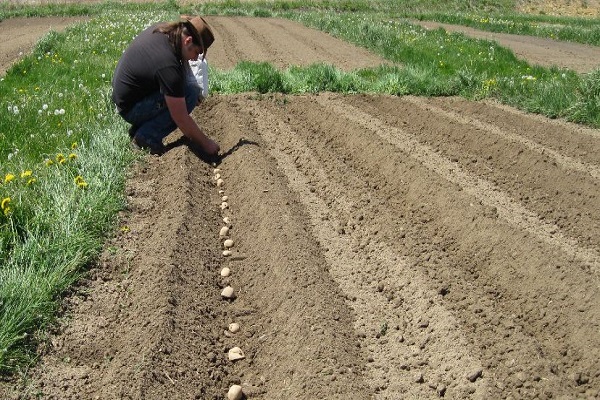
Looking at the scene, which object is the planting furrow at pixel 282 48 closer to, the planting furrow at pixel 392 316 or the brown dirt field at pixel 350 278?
the brown dirt field at pixel 350 278

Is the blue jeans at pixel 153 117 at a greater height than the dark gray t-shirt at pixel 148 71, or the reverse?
the dark gray t-shirt at pixel 148 71

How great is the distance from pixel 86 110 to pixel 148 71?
73.1 inches

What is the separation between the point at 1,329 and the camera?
306cm

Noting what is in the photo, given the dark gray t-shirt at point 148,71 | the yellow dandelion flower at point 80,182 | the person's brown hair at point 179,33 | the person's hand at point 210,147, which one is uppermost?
the person's brown hair at point 179,33

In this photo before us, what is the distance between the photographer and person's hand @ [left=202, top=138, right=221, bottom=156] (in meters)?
6.08

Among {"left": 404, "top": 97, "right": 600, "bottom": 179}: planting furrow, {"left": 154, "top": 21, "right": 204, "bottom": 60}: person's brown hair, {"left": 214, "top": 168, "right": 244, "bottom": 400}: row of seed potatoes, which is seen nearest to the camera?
{"left": 214, "top": 168, "right": 244, "bottom": 400}: row of seed potatoes

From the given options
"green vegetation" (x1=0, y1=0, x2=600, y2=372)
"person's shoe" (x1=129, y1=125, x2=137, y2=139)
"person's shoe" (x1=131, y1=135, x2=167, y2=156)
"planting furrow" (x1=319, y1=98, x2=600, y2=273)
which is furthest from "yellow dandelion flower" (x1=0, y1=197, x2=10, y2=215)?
"planting furrow" (x1=319, y1=98, x2=600, y2=273)

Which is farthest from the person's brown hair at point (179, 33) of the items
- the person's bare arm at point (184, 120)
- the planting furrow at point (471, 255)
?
the planting furrow at point (471, 255)

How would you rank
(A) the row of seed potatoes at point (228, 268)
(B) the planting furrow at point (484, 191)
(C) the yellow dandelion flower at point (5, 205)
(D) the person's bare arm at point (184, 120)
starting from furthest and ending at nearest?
(D) the person's bare arm at point (184, 120)
(B) the planting furrow at point (484, 191)
(C) the yellow dandelion flower at point (5, 205)
(A) the row of seed potatoes at point (228, 268)

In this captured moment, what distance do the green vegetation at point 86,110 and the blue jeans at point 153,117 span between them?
0.79 ft

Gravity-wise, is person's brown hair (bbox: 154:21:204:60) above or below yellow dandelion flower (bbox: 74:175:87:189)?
above

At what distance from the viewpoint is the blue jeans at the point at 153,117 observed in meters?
6.02

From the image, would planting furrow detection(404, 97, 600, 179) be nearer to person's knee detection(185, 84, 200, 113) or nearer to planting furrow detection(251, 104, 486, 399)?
planting furrow detection(251, 104, 486, 399)

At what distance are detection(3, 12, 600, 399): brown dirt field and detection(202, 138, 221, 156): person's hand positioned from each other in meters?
0.16
